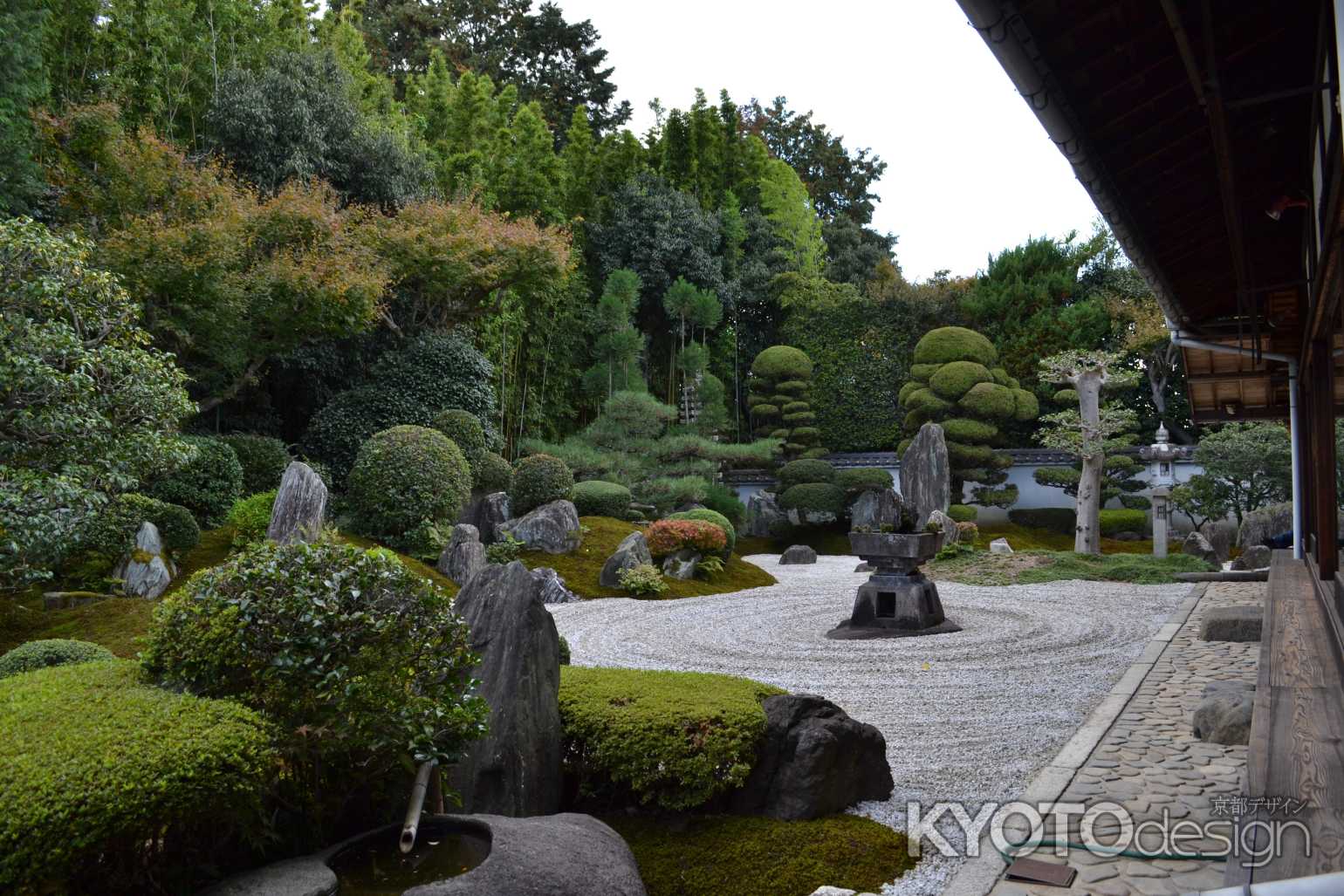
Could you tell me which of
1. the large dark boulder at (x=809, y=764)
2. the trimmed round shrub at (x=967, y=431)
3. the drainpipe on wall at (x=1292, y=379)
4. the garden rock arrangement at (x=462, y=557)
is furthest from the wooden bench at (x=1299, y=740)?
the trimmed round shrub at (x=967, y=431)

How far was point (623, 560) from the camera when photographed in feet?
38.7

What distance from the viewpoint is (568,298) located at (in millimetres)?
19625

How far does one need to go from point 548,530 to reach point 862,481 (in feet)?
28.6

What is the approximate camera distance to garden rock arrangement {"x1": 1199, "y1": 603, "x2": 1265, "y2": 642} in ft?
23.3

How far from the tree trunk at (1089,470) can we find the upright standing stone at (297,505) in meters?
11.3

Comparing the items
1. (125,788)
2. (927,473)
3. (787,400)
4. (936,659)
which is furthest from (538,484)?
(125,788)

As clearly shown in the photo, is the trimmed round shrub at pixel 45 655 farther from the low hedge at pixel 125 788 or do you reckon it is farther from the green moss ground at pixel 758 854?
the green moss ground at pixel 758 854

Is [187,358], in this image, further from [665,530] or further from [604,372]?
[604,372]

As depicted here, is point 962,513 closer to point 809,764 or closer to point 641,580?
point 641,580

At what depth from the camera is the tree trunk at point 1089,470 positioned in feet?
46.8

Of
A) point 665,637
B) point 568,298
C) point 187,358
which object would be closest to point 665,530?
point 665,637

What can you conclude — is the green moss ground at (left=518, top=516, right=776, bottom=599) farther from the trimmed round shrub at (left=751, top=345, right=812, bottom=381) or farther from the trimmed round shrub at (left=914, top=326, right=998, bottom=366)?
the trimmed round shrub at (left=914, top=326, right=998, bottom=366)

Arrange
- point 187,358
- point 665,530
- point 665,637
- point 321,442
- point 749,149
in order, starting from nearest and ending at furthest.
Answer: point 665,637 < point 187,358 < point 665,530 < point 321,442 < point 749,149

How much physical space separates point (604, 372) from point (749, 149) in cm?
881
